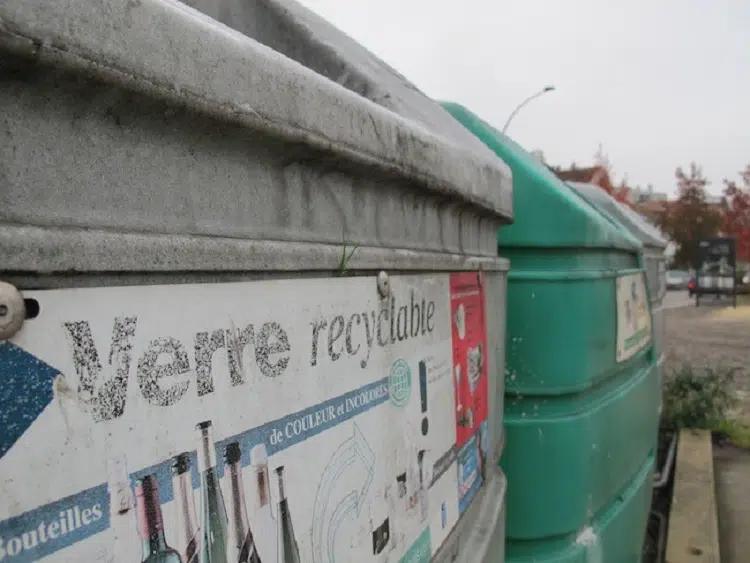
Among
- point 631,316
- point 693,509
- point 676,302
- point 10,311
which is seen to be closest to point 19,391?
point 10,311

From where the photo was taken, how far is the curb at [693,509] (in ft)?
12.6

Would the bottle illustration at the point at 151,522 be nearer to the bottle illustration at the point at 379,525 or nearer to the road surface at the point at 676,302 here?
the bottle illustration at the point at 379,525

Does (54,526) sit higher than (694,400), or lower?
higher

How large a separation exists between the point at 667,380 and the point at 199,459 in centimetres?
693

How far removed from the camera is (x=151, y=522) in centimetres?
81

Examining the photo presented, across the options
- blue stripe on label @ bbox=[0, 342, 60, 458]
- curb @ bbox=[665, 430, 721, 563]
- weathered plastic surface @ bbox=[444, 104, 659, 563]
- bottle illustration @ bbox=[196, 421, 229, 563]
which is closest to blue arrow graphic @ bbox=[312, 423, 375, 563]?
bottle illustration @ bbox=[196, 421, 229, 563]

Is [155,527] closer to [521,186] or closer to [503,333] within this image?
[503,333]

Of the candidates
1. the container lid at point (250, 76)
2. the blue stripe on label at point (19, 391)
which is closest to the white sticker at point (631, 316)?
the container lid at point (250, 76)

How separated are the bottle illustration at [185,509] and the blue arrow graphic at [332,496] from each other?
0.98 feet

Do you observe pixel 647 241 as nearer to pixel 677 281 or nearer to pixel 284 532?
pixel 284 532

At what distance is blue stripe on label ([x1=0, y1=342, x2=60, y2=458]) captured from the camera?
67 cm

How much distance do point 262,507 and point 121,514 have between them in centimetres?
26

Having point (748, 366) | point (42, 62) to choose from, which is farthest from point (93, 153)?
point (748, 366)

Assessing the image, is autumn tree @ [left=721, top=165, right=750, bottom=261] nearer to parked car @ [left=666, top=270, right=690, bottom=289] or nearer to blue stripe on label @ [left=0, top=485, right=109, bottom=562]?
parked car @ [left=666, top=270, right=690, bottom=289]
